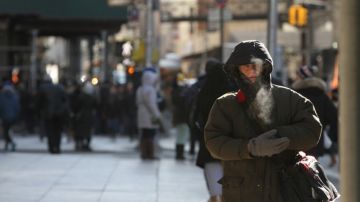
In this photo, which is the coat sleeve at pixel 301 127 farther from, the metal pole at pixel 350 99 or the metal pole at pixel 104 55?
the metal pole at pixel 104 55

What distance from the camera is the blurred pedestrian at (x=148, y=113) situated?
1795 cm

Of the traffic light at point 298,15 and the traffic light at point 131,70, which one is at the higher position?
the traffic light at point 298,15

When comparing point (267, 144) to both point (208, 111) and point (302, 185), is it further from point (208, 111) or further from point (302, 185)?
point (208, 111)

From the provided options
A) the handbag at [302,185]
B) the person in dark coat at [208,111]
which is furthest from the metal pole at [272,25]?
the handbag at [302,185]

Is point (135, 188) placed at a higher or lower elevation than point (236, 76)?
lower

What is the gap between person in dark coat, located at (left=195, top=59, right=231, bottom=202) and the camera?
9.23 metres

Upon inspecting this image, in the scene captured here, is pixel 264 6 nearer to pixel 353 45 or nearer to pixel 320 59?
pixel 320 59

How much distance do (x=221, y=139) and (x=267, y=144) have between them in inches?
15.3

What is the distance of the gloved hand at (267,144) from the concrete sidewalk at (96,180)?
6.40m

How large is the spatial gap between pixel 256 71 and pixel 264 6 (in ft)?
157

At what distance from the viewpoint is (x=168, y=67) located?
49594 millimetres

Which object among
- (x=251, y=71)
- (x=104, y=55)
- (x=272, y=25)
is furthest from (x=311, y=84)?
(x=104, y=55)

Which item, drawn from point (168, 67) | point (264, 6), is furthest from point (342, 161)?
point (264, 6)

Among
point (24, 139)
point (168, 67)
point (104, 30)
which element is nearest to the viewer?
point (24, 139)
